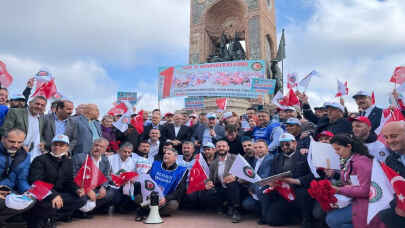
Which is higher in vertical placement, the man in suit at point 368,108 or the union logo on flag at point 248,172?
the man in suit at point 368,108

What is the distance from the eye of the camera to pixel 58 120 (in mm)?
4633

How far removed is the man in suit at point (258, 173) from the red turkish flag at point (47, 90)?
14.3 feet

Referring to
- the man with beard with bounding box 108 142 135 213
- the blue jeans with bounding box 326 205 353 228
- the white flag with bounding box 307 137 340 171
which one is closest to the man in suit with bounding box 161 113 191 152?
the man with beard with bounding box 108 142 135 213

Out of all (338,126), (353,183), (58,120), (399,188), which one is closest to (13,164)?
(58,120)

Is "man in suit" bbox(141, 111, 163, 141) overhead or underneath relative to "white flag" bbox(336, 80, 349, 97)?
underneath

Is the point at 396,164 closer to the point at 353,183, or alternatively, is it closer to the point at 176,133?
the point at 353,183

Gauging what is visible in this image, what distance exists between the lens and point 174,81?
16078mm

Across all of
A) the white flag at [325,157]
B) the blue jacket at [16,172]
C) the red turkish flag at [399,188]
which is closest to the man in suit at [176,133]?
the blue jacket at [16,172]

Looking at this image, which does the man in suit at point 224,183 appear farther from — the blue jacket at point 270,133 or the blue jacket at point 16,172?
the blue jacket at point 16,172

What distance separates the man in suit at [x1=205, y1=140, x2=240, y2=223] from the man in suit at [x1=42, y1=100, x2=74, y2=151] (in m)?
2.49

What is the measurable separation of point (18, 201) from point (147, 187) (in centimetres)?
163

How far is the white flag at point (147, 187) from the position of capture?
→ 411 cm

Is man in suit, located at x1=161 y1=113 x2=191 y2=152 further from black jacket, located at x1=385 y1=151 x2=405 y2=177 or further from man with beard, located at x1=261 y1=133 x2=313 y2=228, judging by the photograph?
black jacket, located at x1=385 y1=151 x2=405 y2=177

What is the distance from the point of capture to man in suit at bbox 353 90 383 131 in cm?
418
